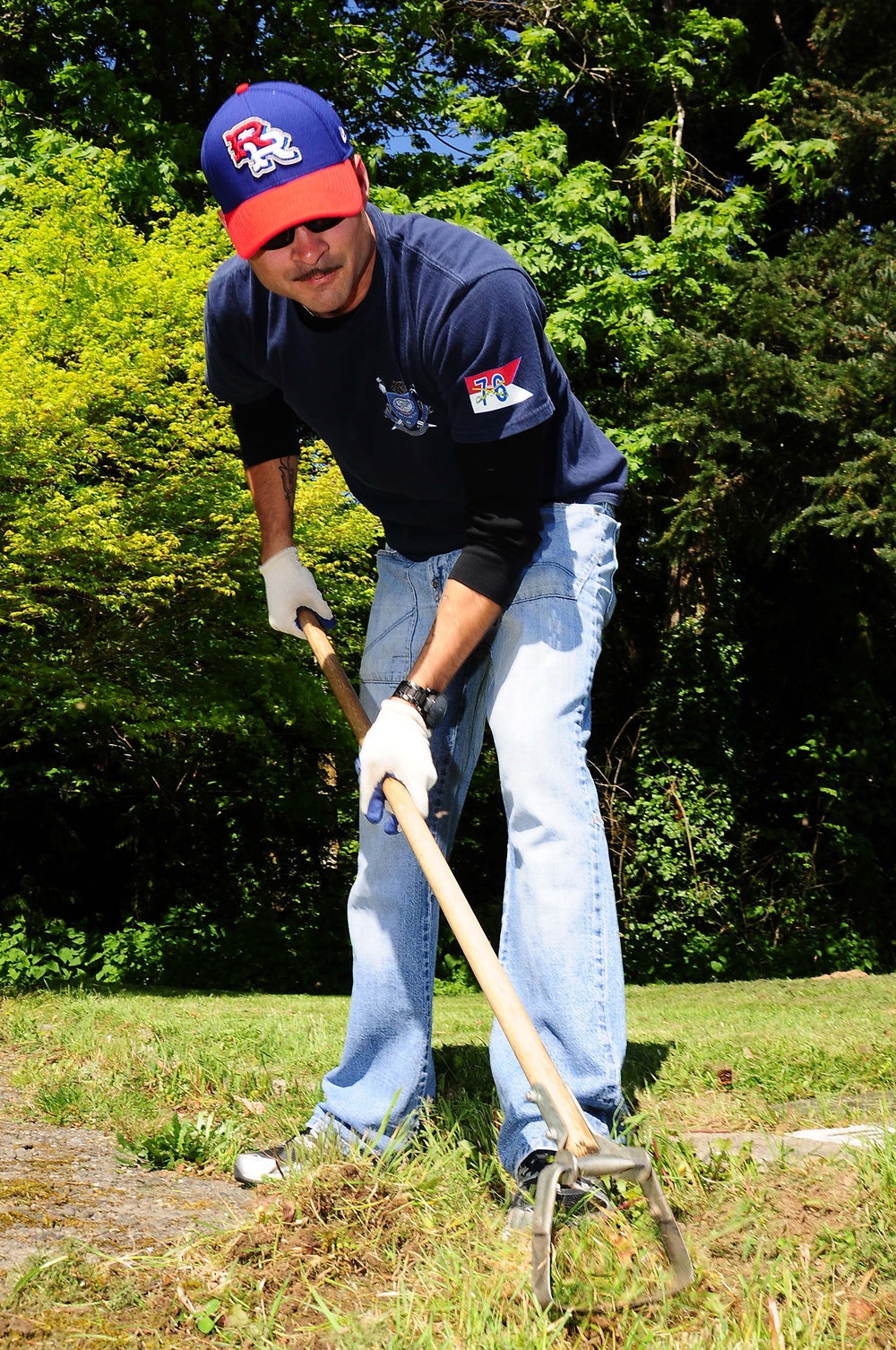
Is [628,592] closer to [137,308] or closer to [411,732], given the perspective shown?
[137,308]

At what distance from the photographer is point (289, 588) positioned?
122 inches

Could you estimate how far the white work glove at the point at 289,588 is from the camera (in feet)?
10.2

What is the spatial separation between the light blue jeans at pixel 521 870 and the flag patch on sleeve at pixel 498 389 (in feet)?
1.15

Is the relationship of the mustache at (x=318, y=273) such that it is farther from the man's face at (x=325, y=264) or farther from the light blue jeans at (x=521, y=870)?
the light blue jeans at (x=521, y=870)

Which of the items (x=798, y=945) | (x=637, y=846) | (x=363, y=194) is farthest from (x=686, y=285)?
(x=363, y=194)

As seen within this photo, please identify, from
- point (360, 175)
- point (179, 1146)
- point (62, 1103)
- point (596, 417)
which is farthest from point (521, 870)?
point (596, 417)

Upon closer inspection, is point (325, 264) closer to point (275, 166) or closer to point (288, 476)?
point (275, 166)

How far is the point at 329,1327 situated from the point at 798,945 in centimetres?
1211

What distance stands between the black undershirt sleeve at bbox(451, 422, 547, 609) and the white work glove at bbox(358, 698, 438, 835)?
0.30 meters

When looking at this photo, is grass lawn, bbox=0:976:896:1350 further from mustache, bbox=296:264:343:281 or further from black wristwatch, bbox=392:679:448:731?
mustache, bbox=296:264:343:281

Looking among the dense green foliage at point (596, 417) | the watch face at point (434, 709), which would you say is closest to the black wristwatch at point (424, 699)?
the watch face at point (434, 709)

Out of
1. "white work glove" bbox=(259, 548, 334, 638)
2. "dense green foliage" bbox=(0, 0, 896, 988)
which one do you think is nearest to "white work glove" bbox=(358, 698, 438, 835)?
"white work glove" bbox=(259, 548, 334, 638)

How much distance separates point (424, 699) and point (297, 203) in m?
1.00

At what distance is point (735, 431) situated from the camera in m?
10.8
